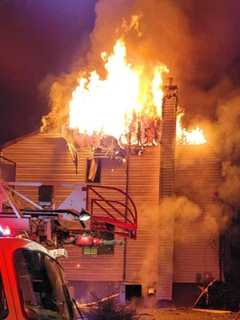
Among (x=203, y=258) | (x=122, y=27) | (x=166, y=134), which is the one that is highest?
(x=122, y=27)

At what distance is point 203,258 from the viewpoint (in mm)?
17188

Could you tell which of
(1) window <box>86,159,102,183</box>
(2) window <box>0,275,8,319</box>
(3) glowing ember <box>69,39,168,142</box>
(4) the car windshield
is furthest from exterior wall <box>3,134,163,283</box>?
(2) window <box>0,275,8,319</box>

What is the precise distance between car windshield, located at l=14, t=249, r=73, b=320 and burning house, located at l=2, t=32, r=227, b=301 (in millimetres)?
11492

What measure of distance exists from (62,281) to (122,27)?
14.1 metres

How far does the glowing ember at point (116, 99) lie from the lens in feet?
56.8

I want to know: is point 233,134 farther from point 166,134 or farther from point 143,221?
point 143,221

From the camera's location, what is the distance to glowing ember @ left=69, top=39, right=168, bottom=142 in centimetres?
1731

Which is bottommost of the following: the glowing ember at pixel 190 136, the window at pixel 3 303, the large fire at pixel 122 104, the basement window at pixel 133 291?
the basement window at pixel 133 291

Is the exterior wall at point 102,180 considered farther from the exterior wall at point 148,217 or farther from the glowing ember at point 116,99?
the glowing ember at point 116,99

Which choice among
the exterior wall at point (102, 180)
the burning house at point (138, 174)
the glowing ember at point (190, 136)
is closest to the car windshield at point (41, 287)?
the burning house at point (138, 174)

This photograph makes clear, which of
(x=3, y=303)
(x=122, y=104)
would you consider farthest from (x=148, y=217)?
(x=3, y=303)

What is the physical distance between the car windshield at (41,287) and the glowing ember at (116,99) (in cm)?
1201

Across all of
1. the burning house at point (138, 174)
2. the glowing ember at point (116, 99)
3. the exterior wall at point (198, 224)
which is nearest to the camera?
the burning house at point (138, 174)

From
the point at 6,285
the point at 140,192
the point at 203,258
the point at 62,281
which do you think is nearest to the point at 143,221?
the point at 140,192
